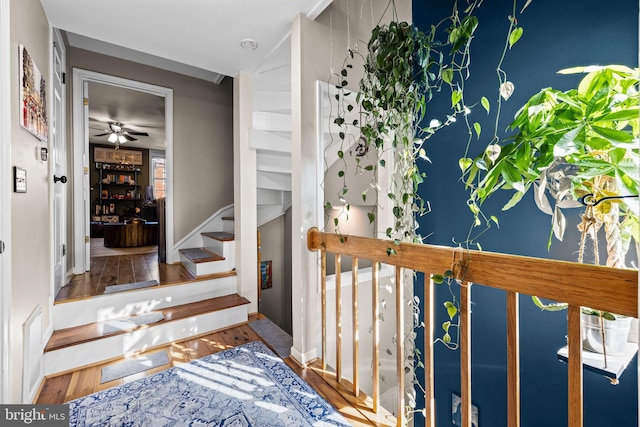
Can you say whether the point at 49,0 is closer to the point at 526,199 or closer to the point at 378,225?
the point at 378,225

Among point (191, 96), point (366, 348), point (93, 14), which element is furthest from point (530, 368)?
point (191, 96)

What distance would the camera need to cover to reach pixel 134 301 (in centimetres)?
241

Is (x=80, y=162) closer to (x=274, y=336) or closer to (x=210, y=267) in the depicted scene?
(x=210, y=267)

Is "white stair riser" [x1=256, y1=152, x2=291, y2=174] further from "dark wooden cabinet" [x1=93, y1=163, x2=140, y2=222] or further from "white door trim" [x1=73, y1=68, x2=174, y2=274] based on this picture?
"dark wooden cabinet" [x1=93, y1=163, x2=140, y2=222]

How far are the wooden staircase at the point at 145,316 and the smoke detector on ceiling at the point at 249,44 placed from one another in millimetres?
1815

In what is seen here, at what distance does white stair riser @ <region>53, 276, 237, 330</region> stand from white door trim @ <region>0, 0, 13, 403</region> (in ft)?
3.37

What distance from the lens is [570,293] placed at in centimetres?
86

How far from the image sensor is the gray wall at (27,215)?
4.47ft

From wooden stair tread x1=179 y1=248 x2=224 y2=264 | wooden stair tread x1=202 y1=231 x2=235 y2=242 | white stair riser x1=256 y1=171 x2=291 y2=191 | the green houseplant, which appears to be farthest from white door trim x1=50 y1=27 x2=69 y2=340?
the green houseplant

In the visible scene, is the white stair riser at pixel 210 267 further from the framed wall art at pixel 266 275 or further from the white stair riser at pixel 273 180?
the framed wall art at pixel 266 275

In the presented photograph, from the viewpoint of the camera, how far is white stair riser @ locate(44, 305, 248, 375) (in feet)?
6.18

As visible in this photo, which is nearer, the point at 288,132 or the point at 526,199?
the point at 526,199

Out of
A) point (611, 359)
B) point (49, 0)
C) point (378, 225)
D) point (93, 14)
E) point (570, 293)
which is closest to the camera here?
point (570, 293)

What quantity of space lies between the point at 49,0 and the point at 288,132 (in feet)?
6.23
